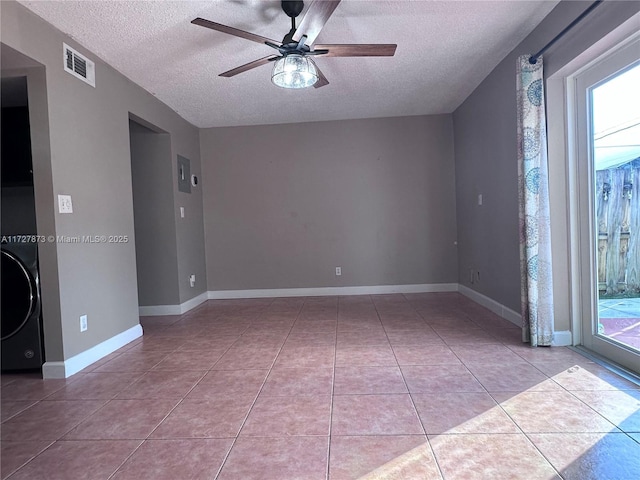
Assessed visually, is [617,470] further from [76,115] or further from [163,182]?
[163,182]

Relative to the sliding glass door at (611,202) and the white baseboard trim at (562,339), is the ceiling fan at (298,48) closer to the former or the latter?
the sliding glass door at (611,202)

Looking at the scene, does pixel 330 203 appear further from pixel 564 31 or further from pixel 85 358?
pixel 85 358

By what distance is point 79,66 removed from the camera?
8.66ft

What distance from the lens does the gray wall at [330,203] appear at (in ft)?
16.3

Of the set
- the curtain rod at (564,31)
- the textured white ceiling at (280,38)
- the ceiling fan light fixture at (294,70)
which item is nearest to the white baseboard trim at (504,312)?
the curtain rod at (564,31)

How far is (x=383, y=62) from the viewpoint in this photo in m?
3.18

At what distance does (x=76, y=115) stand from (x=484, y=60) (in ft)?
11.4

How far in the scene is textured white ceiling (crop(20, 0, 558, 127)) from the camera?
235 centimetres

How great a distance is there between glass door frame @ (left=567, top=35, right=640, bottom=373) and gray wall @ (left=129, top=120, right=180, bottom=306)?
399 centimetres

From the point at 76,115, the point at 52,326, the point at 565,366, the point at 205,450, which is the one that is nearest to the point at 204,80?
the point at 76,115

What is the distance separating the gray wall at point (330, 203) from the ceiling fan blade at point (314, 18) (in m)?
2.85

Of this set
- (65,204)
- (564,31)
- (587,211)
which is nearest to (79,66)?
(65,204)

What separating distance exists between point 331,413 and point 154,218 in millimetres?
3336

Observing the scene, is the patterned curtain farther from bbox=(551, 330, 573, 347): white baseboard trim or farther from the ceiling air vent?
the ceiling air vent
